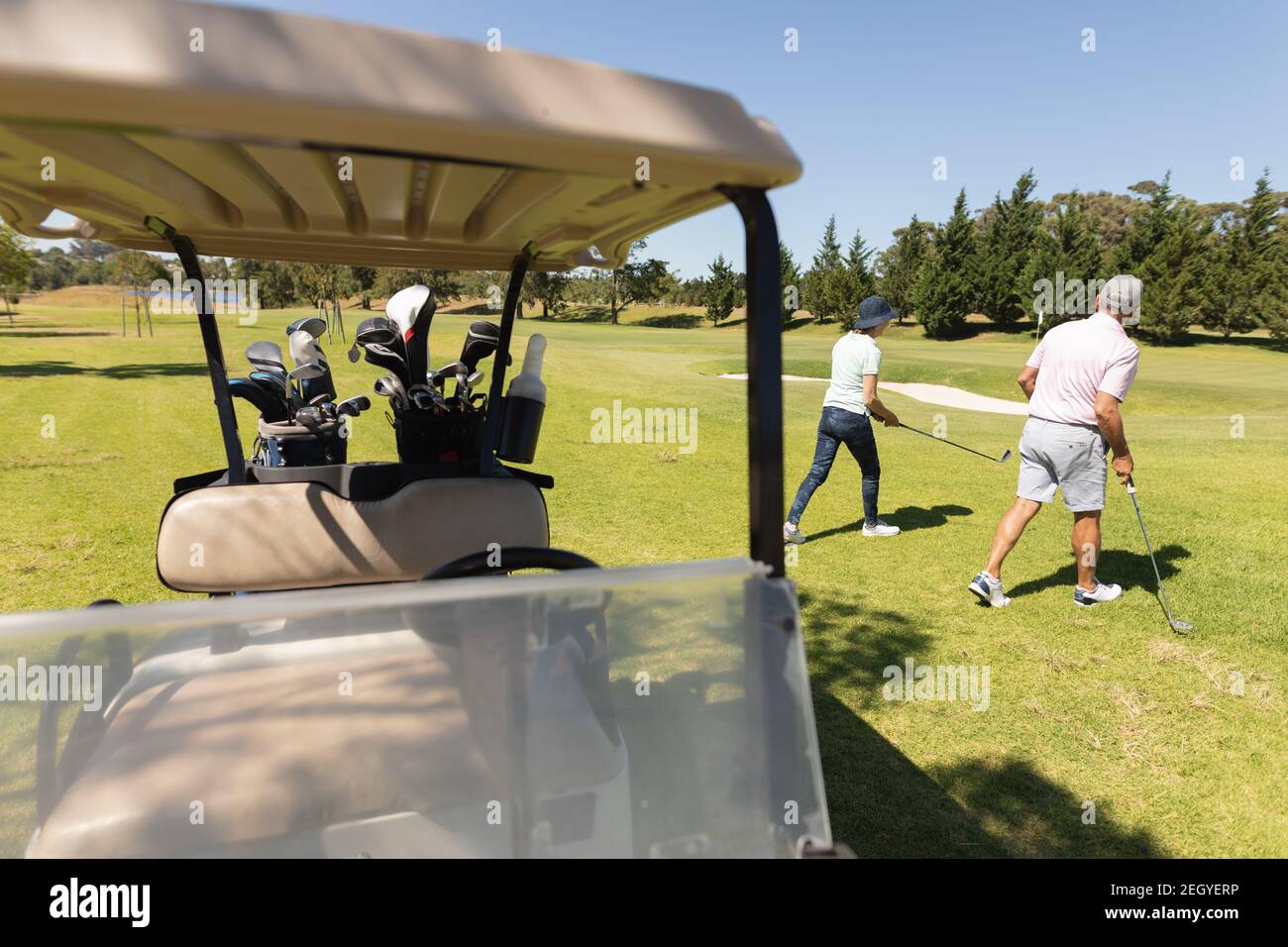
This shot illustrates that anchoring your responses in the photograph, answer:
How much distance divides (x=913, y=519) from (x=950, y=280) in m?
39.7

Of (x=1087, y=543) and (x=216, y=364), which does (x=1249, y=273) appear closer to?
(x=1087, y=543)

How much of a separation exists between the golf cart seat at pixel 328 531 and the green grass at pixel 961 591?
1309mm

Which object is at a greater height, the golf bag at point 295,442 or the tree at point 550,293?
the tree at point 550,293

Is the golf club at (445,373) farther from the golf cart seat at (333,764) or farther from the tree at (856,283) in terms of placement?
the tree at (856,283)

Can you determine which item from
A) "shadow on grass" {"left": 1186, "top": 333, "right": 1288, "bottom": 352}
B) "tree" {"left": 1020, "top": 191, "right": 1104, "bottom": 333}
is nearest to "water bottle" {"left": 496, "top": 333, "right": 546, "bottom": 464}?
"tree" {"left": 1020, "top": 191, "right": 1104, "bottom": 333}

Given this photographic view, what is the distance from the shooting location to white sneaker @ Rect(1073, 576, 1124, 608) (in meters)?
4.66

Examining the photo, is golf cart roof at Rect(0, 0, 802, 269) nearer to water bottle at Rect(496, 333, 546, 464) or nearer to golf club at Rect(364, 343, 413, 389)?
golf club at Rect(364, 343, 413, 389)

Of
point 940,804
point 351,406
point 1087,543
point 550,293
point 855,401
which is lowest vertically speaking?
point 940,804

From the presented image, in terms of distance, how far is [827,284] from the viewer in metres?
48.1

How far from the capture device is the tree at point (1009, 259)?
4188 cm

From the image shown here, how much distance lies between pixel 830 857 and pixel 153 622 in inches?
40.1

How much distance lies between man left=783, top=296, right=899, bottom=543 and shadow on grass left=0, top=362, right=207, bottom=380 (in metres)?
17.9

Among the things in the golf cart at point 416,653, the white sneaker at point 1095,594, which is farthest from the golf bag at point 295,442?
the white sneaker at point 1095,594

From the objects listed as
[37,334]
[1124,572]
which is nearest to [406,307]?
[1124,572]
